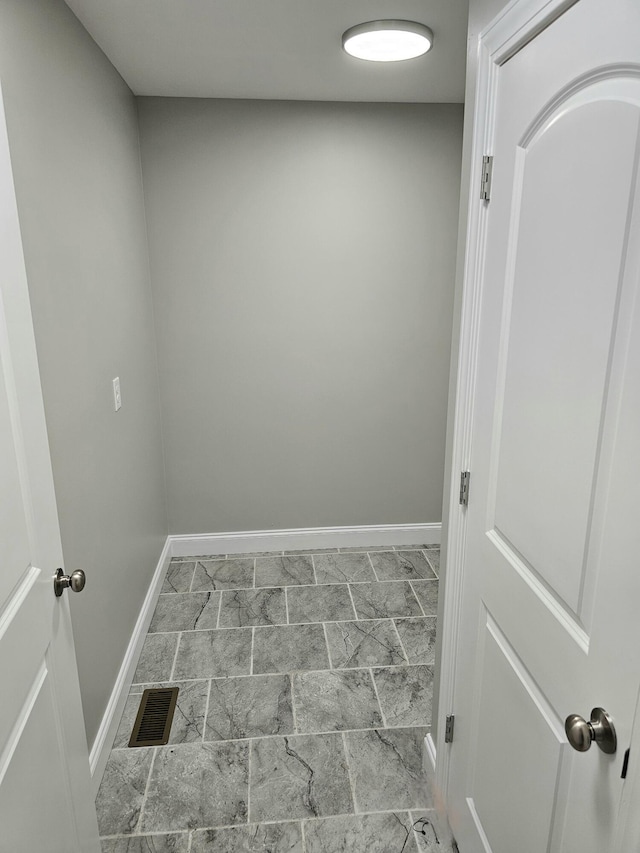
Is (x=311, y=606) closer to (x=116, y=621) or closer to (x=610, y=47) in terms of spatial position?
(x=116, y=621)

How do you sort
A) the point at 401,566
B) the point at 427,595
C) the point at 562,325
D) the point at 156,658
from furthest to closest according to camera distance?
the point at 401,566
the point at 427,595
the point at 156,658
the point at 562,325

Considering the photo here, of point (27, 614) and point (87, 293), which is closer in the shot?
point (27, 614)

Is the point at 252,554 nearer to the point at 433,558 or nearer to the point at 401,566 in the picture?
the point at 401,566

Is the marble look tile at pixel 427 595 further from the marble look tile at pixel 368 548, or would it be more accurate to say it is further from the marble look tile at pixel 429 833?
the marble look tile at pixel 429 833

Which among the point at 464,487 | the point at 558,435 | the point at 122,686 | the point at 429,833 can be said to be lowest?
the point at 429,833

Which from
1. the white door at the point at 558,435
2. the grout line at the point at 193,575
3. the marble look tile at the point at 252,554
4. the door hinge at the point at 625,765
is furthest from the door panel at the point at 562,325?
the marble look tile at the point at 252,554

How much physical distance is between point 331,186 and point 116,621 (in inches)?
91.1

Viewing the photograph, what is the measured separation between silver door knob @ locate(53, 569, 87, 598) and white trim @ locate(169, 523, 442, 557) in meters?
2.15

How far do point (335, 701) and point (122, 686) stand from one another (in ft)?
2.79

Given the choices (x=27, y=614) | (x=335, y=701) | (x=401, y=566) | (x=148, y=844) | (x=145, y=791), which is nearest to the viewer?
(x=27, y=614)

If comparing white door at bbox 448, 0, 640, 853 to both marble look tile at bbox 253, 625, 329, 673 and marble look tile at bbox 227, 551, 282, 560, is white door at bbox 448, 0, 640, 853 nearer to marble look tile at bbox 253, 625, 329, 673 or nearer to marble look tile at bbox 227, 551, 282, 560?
marble look tile at bbox 253, 625, 329, 673

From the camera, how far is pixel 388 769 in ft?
6.58

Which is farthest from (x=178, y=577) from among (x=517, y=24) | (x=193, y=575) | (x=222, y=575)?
(x=517, y=24)

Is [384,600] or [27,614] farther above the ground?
[27,614]
